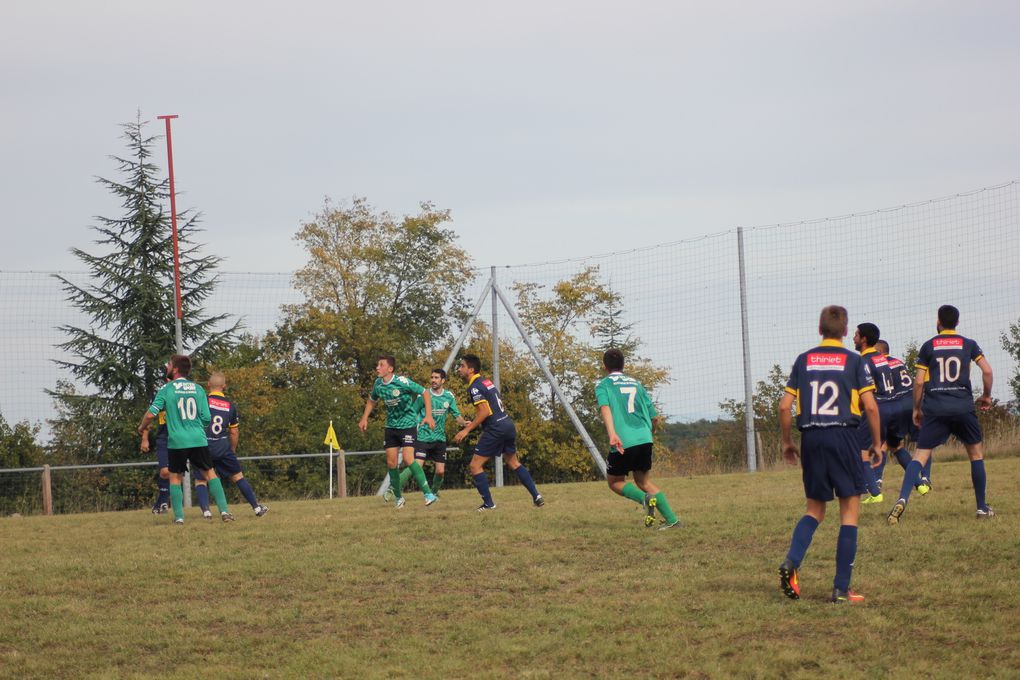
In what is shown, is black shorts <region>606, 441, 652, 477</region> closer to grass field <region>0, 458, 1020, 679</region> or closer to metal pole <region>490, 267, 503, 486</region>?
grass field <region>0, 458, 1020, 679</region>

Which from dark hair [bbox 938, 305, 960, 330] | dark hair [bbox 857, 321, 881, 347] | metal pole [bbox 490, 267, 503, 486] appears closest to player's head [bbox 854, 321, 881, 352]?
dark hair [bbox 857, 321, 881, 347]

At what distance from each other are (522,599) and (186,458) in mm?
7240

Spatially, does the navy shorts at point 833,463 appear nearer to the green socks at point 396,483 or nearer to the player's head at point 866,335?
the player's head at point 866,335

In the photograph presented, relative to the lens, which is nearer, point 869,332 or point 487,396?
point 869,332

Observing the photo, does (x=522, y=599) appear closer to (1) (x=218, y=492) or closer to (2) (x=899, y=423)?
(1) (x=218, y=492)

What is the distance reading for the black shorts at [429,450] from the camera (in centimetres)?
1625

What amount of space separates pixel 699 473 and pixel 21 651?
17.7 metres

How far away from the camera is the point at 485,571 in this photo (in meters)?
9.84

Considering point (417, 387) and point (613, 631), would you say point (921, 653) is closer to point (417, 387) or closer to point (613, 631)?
point (613, 631)

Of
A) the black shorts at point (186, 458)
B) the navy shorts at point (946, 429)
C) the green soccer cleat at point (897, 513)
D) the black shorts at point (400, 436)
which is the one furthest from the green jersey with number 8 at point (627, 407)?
the black shorts at point (186, 458)

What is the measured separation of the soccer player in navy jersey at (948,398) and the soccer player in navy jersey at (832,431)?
331cm

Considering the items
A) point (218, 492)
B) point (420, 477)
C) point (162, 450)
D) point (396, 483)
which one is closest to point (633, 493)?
point (420, 477)

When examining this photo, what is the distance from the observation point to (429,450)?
16.5 meters

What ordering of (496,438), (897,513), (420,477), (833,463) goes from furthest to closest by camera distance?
(420,477)
(496,438)
(897,513)
(833,463)
